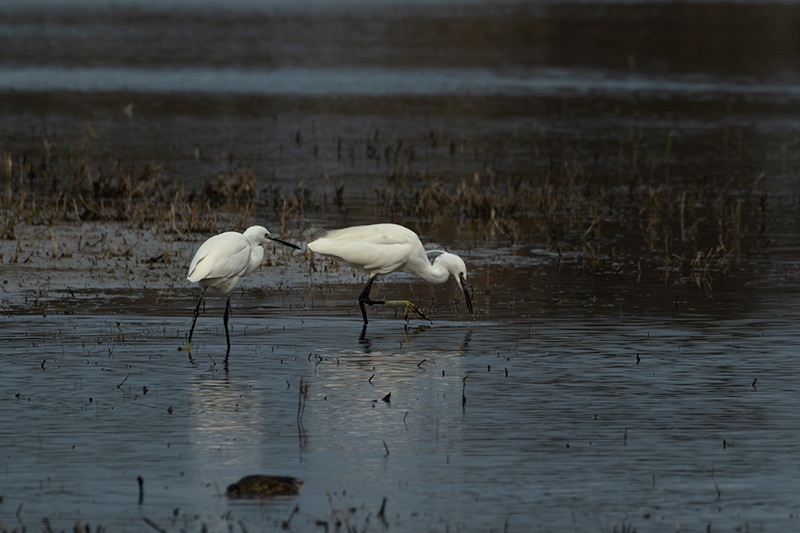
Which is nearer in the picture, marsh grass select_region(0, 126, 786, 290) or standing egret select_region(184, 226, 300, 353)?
standing egret select_region(184, 226, 300, 353)

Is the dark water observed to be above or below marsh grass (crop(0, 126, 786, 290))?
below

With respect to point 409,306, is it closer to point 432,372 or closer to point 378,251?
point 378,251

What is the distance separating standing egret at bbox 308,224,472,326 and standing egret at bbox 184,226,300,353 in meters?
0.70

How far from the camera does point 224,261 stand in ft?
32.7

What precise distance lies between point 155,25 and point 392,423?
191 feet

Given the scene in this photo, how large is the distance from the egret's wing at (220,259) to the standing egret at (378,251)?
3.09 ft

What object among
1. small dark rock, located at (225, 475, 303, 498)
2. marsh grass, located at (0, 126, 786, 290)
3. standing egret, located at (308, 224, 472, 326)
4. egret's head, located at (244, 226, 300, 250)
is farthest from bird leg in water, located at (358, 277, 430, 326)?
small dark rock, located at (225, 475, 303, 498)

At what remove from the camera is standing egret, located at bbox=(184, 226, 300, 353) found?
9891 mm

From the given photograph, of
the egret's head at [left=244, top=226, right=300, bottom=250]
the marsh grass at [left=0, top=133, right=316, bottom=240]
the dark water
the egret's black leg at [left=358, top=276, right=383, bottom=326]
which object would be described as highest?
the egret's head at [left=244, top=226, right=300, bottom=250]

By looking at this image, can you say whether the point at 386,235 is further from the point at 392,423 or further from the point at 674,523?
the point at 674,523

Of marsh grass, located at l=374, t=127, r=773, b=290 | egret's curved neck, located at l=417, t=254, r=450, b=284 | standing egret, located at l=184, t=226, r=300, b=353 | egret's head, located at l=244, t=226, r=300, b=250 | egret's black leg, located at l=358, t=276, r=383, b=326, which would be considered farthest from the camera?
marsh grass, located at l=374, t=127, r=773, b=290

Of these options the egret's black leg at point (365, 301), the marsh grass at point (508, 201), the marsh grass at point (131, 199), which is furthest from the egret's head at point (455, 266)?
the marsh grass at point (131, 199)

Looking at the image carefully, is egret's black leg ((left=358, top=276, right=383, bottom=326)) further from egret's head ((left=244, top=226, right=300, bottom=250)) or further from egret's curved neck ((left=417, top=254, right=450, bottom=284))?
egret's head ((left=244, top=226, right=300, bottom=250))

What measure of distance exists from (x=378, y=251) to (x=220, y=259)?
1625 millimetres
